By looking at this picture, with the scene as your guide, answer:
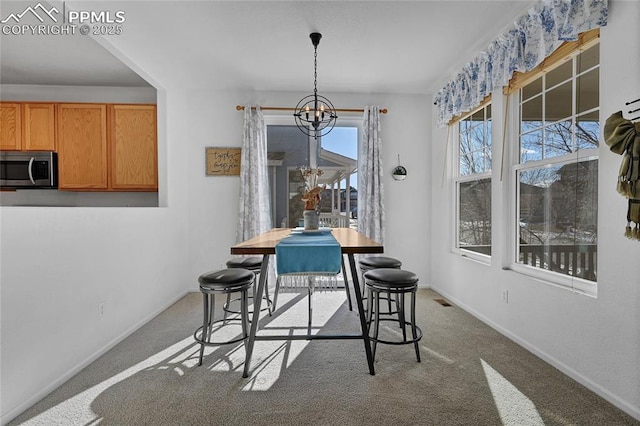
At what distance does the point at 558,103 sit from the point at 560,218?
877 millimetres

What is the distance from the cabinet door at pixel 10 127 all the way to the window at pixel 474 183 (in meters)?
5.37

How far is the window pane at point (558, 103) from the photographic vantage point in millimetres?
2355

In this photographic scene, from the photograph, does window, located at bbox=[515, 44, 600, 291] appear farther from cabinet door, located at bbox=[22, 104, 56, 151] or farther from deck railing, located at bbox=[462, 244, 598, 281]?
cabinet door, located at bbox=[22, 104, 56, 151]

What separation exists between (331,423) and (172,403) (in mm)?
954

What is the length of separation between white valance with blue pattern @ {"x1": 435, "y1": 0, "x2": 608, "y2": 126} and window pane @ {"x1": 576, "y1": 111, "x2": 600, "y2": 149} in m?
0.51

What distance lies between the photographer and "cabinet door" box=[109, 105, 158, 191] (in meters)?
4.02

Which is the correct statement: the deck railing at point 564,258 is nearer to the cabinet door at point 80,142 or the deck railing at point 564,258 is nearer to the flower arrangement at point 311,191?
the flower arrangement at point 311,191

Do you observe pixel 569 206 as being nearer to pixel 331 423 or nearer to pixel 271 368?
pixel 331 423

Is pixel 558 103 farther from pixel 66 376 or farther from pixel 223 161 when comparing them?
pixel 66 376

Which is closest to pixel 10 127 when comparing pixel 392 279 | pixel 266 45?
pixel 266 45

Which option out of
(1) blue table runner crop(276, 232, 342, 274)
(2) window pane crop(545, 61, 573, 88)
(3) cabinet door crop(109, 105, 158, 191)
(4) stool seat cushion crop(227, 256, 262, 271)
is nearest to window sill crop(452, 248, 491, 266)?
(2) window pane crop(545, 61, 573, 88)

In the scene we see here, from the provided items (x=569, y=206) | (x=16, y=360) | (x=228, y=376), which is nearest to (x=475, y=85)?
(x=569, y=206)

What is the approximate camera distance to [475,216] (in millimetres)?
3629

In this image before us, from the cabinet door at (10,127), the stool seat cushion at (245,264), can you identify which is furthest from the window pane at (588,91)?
the cabinet door at (10,127)
